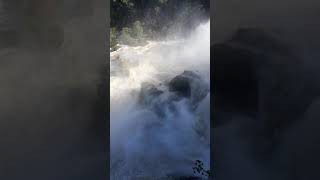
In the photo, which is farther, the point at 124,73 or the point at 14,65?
the point at 124,73

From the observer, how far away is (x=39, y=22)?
3023mm

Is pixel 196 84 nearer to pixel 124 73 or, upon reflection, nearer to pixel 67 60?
pixel 124 73

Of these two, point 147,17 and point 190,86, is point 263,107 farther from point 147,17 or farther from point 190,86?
point 147,17

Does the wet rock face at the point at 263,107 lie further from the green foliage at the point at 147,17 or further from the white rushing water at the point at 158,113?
the green foliage at the point at 147,17

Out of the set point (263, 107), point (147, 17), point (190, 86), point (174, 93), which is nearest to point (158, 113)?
point (174, 93)

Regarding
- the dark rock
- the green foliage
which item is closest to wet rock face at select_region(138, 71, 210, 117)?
the dark rock

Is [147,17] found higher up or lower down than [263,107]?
higher up

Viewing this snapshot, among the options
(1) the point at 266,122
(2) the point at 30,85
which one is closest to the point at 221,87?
(1) the point at 266,122

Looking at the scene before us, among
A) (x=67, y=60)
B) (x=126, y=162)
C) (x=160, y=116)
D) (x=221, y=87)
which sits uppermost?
(x=67, y=60)

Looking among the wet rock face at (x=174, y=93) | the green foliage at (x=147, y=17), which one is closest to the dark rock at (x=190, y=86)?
the wet rock face at (x=174, y=93)

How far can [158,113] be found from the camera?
11.9 feet

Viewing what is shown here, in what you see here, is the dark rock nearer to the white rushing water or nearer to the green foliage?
the white rushing water

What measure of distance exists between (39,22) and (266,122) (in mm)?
1894

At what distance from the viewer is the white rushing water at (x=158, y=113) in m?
3.55
